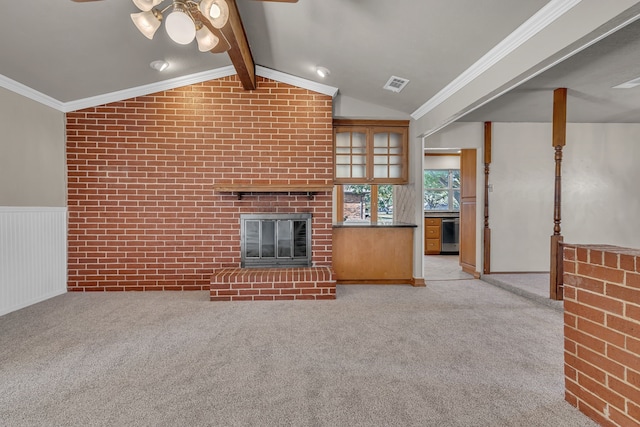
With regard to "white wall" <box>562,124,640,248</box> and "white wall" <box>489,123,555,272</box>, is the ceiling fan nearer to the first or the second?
"white wall" <box>489,123,555,272</box>

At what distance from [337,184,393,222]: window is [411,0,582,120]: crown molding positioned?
3.45 metres

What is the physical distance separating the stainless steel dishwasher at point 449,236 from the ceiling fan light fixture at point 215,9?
650 cm

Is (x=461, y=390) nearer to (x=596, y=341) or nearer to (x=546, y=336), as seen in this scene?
(x=596, y=341)

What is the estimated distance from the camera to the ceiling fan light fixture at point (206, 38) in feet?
7.71

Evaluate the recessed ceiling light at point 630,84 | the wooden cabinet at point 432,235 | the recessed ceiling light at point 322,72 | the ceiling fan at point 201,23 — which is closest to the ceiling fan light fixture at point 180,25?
the ceiling fan at point 201,23

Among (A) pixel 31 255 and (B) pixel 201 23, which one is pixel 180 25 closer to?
(B) pixel 201 23

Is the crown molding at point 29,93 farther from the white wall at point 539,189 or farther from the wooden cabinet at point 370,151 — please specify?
the white wall at point 539,189

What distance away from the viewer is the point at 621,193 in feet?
15.9

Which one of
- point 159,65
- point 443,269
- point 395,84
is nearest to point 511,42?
point 395,84

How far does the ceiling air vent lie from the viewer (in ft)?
11.5

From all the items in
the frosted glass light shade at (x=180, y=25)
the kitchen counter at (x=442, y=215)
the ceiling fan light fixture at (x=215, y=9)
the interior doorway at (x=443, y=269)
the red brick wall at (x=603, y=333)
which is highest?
the ceiling fan light fixture at (x=215, y=9)

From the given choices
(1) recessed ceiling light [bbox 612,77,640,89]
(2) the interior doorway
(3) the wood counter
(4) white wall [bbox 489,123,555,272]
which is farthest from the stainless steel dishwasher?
(1) recessed ceiling light [bbox 612,77,640,89]

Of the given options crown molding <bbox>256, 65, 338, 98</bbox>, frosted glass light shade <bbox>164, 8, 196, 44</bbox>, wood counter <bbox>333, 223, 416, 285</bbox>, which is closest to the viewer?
frosted glass light shade <bbox>164, 8, 196, 44</bbox>

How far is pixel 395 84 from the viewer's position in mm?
3637
